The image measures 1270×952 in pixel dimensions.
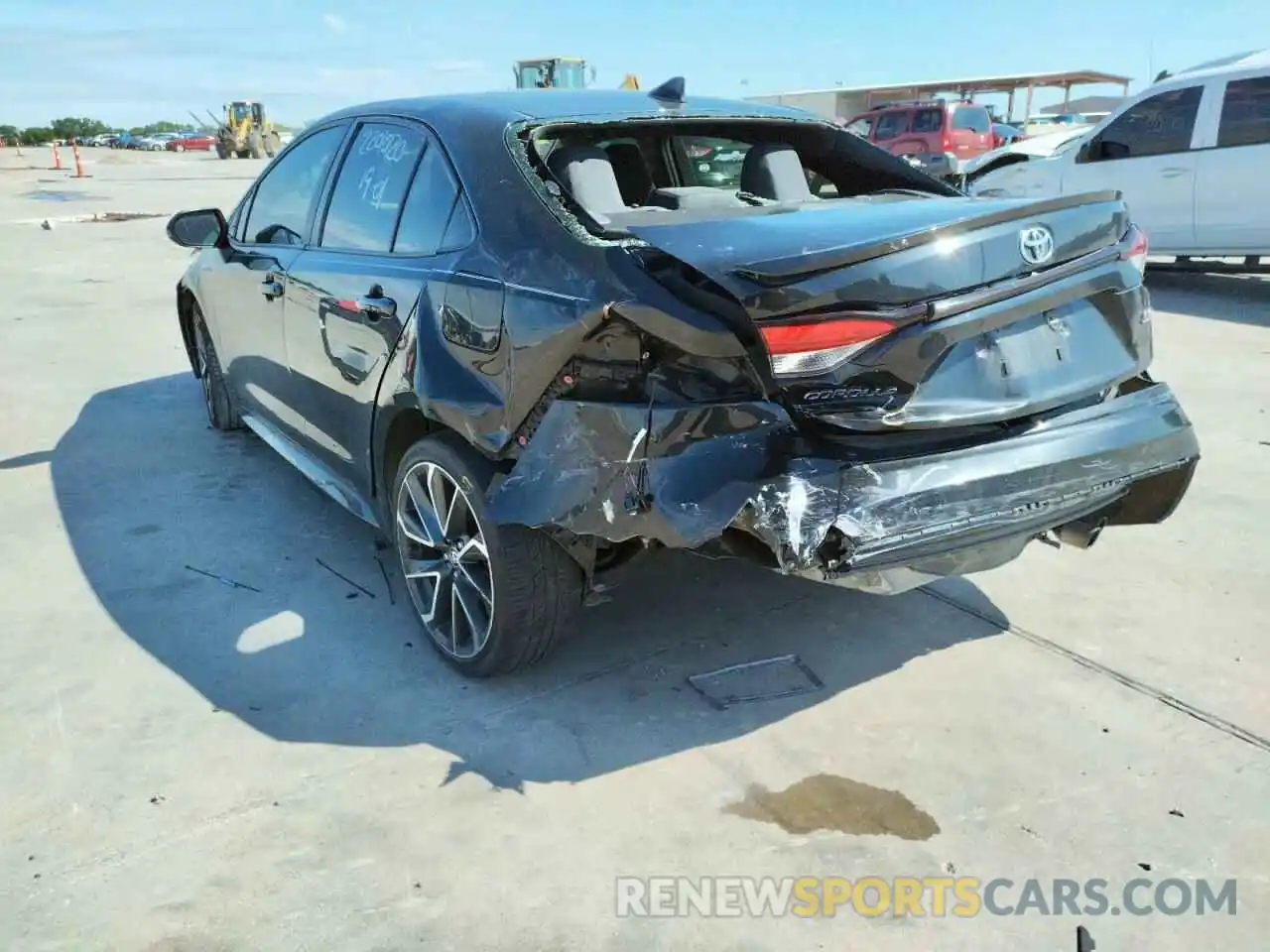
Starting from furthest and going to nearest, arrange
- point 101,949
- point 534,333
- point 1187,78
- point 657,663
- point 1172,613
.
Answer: point 1187,78 < point 1172,613 < point 657,663 < point 534,333 < point 101,949

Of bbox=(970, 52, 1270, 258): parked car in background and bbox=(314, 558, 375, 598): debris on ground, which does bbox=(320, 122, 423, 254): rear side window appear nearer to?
bbox=(314, 558, 375, 598): debris on ground

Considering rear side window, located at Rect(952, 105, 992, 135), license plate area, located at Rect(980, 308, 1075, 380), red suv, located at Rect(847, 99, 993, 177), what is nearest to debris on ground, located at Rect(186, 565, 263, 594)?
license plate area, located at Rect(980, 308, 1075, 380)

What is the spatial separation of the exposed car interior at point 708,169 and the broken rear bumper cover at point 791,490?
611 mm

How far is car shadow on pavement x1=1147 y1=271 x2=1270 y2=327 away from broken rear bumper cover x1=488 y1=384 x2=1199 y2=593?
6.59 metres

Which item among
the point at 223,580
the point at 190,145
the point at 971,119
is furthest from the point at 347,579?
the point at 190,145

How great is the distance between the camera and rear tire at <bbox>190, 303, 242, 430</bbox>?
5.27 metres

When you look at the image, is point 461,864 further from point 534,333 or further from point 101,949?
point 534,333

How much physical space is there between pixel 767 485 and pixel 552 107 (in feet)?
5.19

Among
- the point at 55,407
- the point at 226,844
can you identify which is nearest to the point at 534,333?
the point at 226,844

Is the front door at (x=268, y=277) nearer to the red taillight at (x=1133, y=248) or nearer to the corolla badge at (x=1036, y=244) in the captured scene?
the corolla badge at (x=1036, y=244)

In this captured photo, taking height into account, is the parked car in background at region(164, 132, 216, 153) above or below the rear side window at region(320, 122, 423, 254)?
above

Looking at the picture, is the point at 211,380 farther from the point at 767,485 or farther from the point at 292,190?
the point at 767,485

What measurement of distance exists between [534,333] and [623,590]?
1.36 metres

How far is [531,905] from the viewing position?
2.17m
